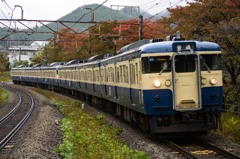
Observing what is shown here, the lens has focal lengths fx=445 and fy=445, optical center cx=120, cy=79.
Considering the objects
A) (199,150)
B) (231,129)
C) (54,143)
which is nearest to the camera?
(199,150)

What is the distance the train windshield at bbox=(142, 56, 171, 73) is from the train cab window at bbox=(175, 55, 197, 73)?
244 millimetres

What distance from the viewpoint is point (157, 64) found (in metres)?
11.5

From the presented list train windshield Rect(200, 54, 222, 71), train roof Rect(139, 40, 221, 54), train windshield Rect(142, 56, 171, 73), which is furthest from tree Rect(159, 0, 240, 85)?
train windshield Rect(142, 56, 171, 73)

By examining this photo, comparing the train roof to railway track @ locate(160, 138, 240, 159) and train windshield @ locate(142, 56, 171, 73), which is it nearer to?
train windshield @ locate(142, 56, 171, 73)

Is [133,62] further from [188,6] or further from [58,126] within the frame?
[188,6]

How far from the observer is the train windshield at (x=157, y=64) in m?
11.5

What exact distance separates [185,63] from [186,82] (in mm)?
505

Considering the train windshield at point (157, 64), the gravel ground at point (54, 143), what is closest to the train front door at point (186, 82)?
the train windshield at point (157, 64)

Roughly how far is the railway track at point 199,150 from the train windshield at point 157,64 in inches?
75.7

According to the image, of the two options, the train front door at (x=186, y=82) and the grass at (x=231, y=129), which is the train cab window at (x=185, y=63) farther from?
the grass at (x=231, y=129)

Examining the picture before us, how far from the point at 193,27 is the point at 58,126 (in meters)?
6.60

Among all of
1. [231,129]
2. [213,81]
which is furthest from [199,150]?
[231,129]

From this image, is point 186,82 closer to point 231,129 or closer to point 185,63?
point 185,63

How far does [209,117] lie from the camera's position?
11.6m
